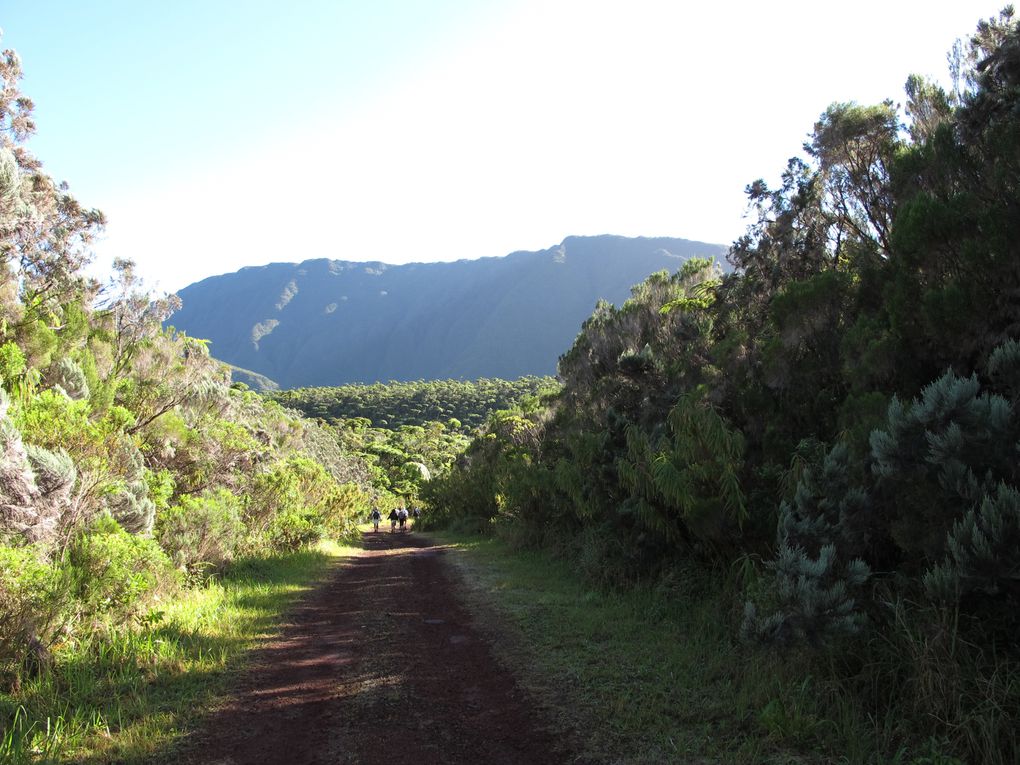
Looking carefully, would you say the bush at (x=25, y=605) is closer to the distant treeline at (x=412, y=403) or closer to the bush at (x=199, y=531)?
the bush at (x=199, y=531)

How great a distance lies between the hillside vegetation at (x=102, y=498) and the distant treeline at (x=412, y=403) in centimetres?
6168

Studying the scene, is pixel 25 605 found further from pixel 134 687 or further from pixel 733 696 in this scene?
pixel 733 696

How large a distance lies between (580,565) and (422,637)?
363 centimetres

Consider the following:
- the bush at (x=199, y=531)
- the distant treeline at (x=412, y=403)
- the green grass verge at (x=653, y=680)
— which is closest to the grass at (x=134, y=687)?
the bush at (x=199, y=531)

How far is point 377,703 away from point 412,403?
84.0 meters

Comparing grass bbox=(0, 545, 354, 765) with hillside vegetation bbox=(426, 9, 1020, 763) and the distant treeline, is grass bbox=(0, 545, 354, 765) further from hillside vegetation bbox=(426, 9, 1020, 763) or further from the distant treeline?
the distant treeline

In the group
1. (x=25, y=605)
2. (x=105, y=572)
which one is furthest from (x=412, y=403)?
(x=25, y=605)

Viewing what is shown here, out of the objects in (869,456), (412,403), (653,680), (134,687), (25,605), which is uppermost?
(869,456)

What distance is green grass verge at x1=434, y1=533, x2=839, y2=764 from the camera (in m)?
4.09

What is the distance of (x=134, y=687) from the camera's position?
5199 millimetres

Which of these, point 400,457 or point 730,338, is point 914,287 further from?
point 400,457

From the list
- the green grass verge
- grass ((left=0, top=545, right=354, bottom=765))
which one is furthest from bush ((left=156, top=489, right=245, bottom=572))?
the green grass verge

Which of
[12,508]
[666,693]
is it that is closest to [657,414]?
[666,693]

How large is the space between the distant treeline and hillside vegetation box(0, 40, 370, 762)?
61.7 m
